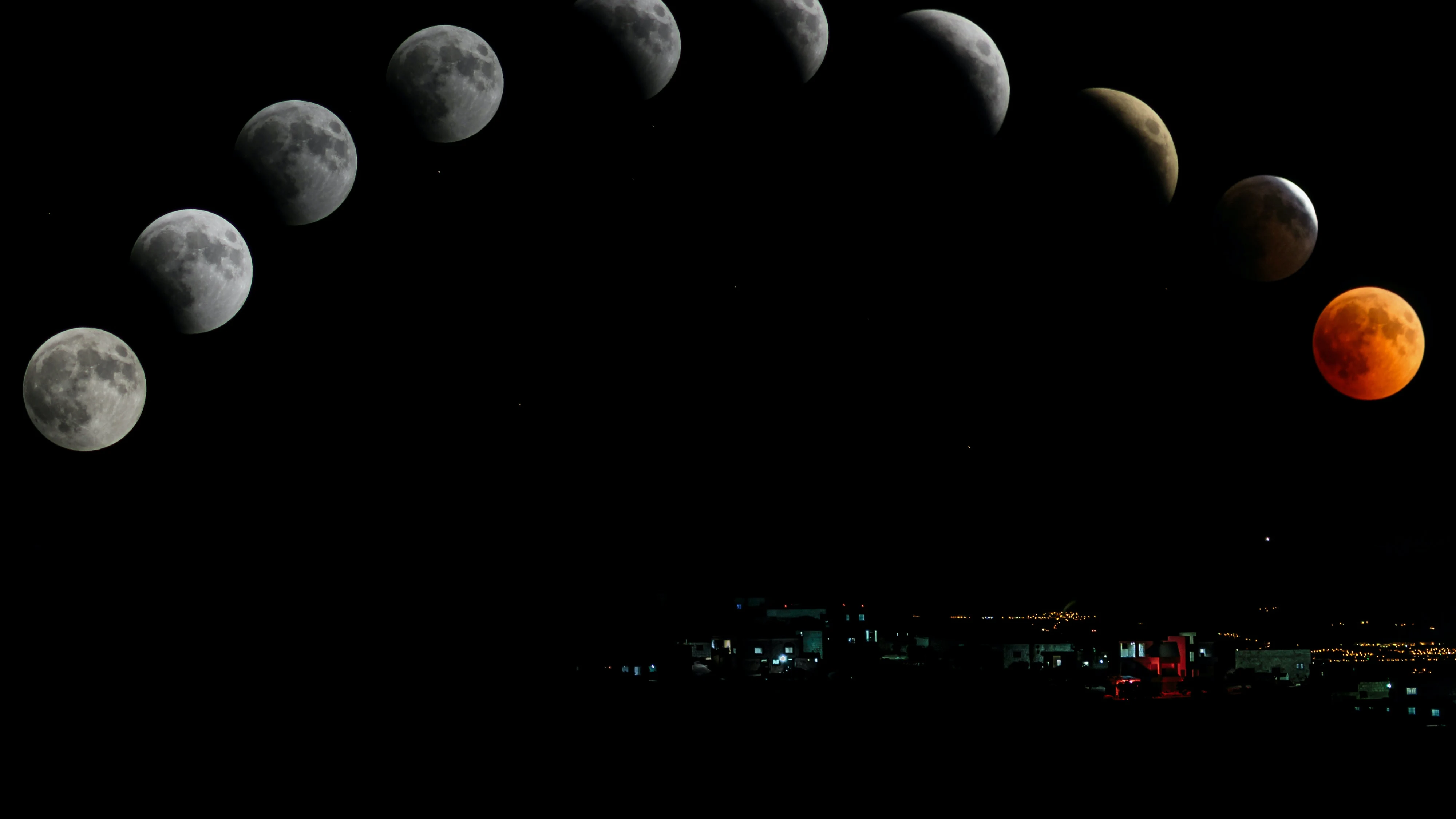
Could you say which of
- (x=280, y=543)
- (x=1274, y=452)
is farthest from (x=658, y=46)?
(x=1274, y=452)

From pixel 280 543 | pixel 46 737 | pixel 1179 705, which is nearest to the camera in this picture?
pixel 46 737

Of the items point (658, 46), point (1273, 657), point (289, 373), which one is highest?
point (658, 46)

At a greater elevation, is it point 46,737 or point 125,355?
point 125,355

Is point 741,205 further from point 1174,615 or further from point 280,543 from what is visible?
point 1174,615

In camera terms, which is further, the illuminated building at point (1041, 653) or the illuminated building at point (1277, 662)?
the illuminated building at point (1041, 653)

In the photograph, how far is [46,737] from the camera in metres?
14.2

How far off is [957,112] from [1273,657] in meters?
44.8

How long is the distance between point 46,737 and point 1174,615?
4751cm

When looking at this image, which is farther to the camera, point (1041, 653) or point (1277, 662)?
point (1041, 653)

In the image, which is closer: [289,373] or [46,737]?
[46,737]

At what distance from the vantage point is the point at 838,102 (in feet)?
32.1

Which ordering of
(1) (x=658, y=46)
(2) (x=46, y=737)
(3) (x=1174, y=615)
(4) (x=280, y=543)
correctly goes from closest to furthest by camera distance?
(1) (x=658, y=46) → (2) (x=46, y=737) → (4) (x=280, y=543) → (3) (x=1174, y=615)

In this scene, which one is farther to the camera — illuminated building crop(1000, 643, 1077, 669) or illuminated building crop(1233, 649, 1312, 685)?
illuminated building crop(1000, 643, 1077, 669)

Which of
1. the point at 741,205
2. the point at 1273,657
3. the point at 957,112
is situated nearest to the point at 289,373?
the point at 741,205
